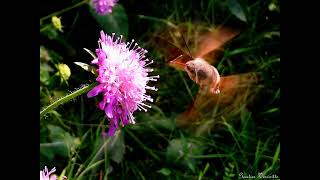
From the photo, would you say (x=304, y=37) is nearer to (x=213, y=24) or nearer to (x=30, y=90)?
(x=213, y=24)

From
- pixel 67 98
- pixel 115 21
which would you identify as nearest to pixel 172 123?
pixel 115 21

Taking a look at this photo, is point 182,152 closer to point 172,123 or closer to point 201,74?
point 172,123

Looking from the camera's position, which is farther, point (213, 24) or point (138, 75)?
point (213, 24)

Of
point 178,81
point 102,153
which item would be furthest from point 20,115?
point 178,81

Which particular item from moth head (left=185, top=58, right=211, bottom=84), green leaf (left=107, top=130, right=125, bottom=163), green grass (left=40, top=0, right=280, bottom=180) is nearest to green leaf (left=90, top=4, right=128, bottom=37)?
green grass (left=40, top=0, right=280, bottom=180)

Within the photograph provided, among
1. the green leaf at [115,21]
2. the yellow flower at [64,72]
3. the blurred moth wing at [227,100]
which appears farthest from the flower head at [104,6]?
the blurred moth wing at [227,100]

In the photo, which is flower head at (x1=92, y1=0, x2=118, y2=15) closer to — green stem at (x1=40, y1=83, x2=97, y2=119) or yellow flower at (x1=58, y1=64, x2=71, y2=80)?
yellow flower at (x1=58, y1=64, x2=71, y2=80)
